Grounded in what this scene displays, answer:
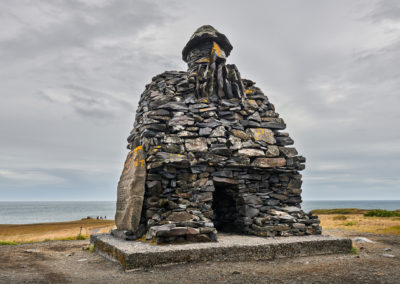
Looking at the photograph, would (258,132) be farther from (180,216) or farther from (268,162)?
(180,216)

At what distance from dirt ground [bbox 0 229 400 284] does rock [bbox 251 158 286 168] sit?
2730 mm

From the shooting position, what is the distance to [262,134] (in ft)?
30.0

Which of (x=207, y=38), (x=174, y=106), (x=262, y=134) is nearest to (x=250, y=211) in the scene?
(x=262, y=134)

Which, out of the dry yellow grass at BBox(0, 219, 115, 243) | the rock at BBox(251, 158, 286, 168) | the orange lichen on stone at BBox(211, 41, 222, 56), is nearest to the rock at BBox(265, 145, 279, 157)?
the rock at BBox(251, 158, 286, 168)

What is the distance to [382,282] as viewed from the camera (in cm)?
486

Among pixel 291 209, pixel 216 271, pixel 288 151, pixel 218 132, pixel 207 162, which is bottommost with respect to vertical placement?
pixel 216 271

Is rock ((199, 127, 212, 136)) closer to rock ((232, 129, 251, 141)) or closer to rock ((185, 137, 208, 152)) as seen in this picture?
rock ((185, 137, 208, 152))

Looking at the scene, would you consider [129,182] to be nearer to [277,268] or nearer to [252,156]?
[252,156]

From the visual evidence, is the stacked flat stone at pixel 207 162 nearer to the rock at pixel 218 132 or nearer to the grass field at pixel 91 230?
the rock at pixel 218 132

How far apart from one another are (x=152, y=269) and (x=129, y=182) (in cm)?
277

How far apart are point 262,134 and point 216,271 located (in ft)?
15.6

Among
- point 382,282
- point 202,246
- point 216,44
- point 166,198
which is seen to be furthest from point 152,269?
point 216,44

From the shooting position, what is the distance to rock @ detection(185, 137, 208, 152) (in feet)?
27.1

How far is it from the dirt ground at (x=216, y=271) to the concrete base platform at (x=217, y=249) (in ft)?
0.56
